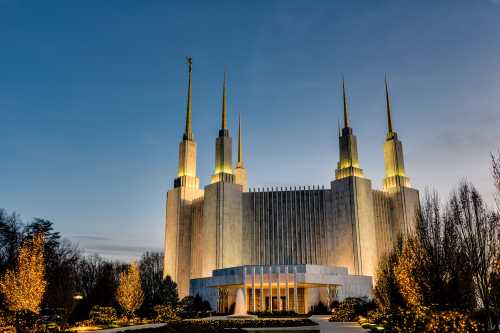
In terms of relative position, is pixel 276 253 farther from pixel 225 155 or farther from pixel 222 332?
pixel 222 332

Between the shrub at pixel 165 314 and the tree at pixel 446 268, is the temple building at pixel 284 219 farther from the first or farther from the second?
the tree at pixel 446 268

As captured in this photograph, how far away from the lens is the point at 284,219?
56.4 meters

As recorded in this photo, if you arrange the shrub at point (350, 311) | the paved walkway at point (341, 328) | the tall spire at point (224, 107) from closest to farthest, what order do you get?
1. the paved walkway at point (341, 328)
2. the shrub at point (350, 311)
3. the tall spire at point (224, 107)

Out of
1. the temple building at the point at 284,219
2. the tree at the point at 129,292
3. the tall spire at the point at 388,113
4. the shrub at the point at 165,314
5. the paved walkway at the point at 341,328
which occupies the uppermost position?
the tall spire at the point at 388,113

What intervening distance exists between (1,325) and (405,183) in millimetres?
48108

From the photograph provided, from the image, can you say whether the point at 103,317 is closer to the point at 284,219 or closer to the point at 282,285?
the point at 282,285

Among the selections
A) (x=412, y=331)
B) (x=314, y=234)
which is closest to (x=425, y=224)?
(x=412, y=331)

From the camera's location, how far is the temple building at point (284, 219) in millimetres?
52469

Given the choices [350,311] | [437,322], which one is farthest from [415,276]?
[350,311]

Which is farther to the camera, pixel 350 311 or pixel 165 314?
pixel 165 314

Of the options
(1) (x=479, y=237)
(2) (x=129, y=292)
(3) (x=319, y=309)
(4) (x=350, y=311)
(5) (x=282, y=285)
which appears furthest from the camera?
(3) (x=319, y=309)

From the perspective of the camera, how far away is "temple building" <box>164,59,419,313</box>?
5247cm

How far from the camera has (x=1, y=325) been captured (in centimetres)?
1989

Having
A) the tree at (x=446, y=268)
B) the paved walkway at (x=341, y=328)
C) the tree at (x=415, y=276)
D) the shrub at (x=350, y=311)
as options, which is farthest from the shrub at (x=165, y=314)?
the tree at (x=446, y=268)
